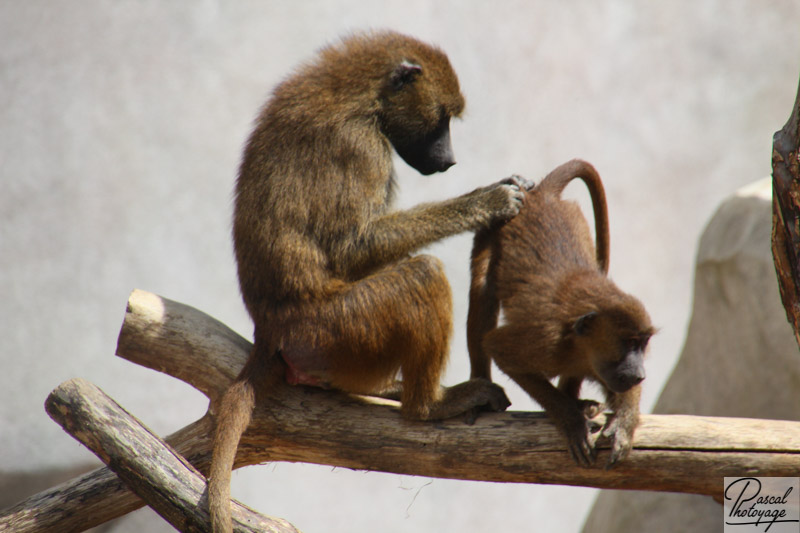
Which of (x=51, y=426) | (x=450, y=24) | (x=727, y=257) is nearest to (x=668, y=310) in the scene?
(x=727, y=257)

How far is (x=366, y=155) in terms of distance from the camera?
3607mm

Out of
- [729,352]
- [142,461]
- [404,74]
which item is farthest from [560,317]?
[729,352]

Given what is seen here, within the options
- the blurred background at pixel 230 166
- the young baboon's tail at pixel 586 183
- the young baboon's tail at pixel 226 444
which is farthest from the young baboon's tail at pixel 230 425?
→ the blurred background at pixel 230 166

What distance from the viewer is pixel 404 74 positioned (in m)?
3.77

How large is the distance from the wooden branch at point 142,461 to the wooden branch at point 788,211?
2.21 meters

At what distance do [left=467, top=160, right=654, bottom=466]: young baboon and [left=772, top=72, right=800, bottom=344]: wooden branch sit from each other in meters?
0.57

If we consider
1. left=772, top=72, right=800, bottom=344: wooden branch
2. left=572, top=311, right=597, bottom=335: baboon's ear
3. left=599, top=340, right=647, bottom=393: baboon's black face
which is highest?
left=772, top=72, right=800, bottom=344: wooden branch

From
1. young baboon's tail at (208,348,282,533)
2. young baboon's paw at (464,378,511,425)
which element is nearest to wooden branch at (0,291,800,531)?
young baboon's paw at (464,378,511,425)

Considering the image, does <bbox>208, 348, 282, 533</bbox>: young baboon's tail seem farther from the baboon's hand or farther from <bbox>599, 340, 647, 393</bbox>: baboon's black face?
<bbox>599, 340, 647, 393</bbox>: baboon's black face

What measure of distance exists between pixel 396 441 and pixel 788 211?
1.87 metres

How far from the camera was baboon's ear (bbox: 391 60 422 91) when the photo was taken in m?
3.77

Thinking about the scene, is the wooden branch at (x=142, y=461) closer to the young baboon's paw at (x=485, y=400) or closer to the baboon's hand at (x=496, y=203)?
the young baboon's paw at (x=485, y=400)

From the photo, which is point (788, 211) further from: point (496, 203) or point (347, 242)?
point (347, 242)

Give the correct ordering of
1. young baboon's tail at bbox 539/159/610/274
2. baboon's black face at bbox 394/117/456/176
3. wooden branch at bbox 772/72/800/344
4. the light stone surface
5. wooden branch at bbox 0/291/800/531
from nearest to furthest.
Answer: wooden branch at bbox 772/72/800/344, wooden branch at bbox 0/291/800/531, baboon's black face at bbox 394/117/456/176, young baboon's tail at bbox 539/159/610/274, the light stone surface
